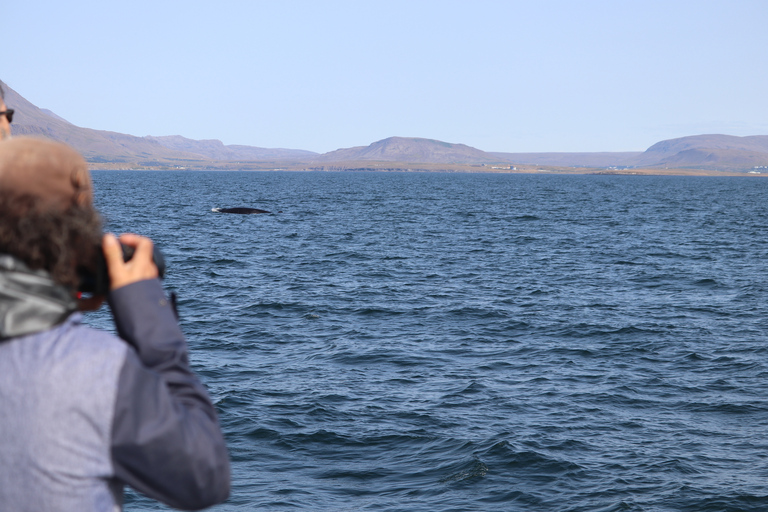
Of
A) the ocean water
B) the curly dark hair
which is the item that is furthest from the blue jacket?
the ocean water

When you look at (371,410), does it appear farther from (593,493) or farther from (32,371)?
(32,371)

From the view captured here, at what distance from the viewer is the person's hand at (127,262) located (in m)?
2.26

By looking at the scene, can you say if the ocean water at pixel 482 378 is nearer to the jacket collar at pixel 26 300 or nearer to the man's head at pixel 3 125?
the man's head at pixel 3 125

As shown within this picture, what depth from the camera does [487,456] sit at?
1289 cm

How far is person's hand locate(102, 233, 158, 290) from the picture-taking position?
2.26m

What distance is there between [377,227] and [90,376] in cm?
5591

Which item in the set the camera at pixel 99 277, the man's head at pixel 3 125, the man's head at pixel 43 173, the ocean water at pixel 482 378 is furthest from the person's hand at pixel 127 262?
the ocean water at pixel 482 378

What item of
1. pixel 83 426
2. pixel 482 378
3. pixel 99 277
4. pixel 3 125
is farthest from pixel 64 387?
pixel 482 378

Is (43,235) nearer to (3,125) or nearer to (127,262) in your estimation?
(127,262)

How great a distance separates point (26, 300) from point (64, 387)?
0.91 ft

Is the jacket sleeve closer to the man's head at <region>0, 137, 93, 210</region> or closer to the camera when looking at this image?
the camera

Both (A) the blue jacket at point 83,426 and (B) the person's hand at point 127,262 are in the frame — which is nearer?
(A) the blue jacket at point 83,426

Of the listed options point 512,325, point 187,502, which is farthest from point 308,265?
point 187,502

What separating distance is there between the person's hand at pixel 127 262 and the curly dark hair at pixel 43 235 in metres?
0.10
